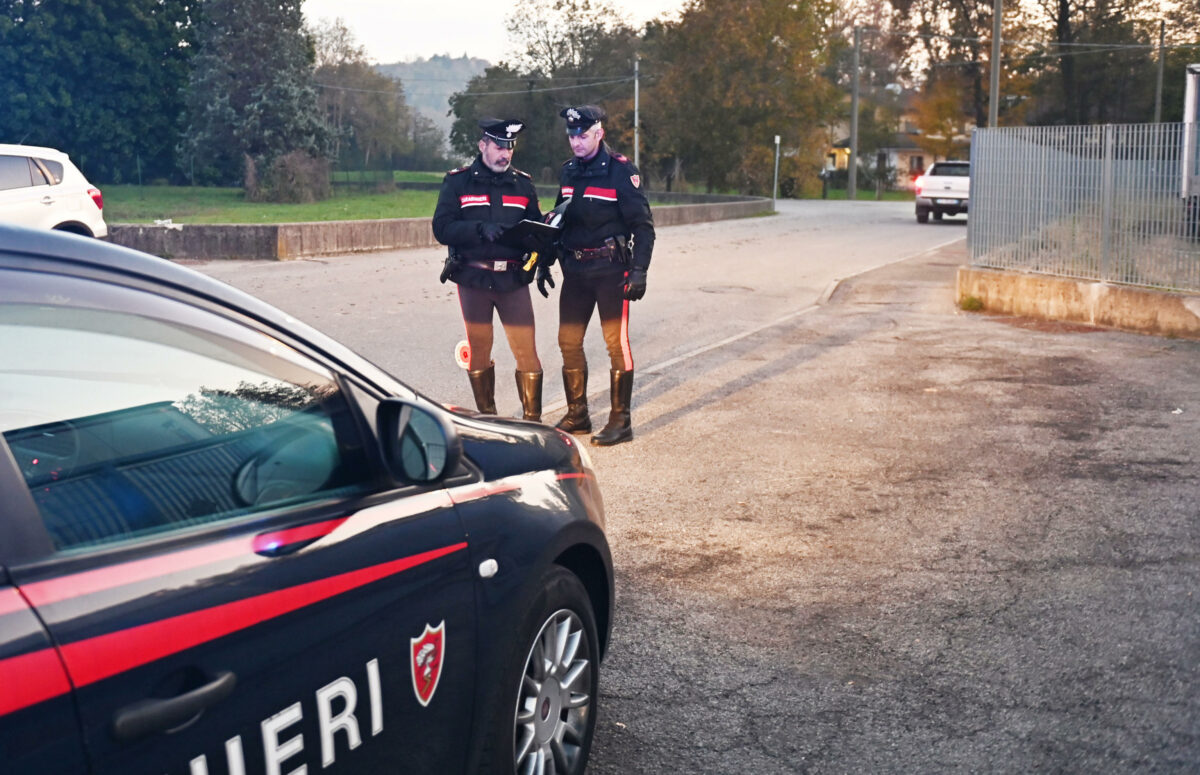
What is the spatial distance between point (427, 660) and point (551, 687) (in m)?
0.69

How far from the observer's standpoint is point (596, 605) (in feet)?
12.0

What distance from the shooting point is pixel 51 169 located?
16.7 m

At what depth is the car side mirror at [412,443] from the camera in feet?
8.46

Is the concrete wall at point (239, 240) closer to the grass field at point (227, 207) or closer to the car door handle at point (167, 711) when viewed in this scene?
the grass field at point (227, 207)

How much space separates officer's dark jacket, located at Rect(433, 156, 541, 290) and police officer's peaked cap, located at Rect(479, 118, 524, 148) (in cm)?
23

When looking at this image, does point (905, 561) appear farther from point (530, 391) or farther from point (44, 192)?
point (44, 192)

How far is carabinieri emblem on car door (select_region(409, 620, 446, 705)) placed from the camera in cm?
259

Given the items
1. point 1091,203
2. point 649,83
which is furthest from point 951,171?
point 649,83

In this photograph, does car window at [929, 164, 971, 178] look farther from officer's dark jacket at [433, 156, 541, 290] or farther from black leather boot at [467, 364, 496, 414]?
officer's dark jacket at [433, 156, 541, 290]

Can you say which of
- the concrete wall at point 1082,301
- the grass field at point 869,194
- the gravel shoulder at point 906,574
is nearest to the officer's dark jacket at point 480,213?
the gravel shoulder at point 906,574

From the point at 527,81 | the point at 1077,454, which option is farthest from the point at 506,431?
the point at 527,81

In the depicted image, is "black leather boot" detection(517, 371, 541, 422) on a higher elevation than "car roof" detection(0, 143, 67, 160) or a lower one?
lower

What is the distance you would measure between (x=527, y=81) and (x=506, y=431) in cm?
8273

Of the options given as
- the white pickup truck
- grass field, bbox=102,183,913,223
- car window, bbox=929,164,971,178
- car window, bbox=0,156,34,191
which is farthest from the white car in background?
car window, bbox=929,164,971,178
